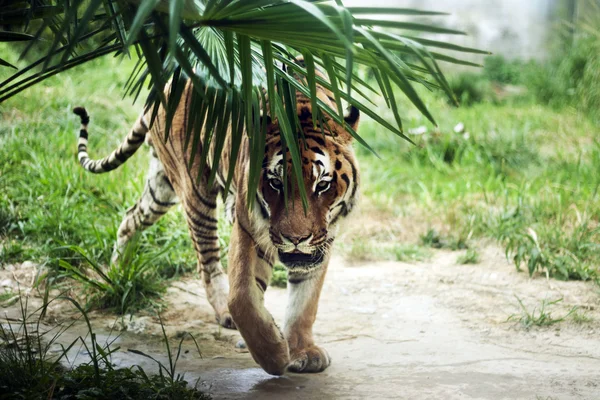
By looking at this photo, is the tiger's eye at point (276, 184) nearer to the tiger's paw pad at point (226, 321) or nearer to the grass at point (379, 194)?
the tiger's paw pad at point (226, 321)

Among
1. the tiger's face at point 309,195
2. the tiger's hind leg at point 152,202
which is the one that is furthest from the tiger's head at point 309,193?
the tiger's hind leg at point 152,202

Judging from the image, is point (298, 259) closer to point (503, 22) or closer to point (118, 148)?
point (118, 148)

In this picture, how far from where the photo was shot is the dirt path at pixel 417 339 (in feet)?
10.4

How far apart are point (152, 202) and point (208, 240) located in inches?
23.1

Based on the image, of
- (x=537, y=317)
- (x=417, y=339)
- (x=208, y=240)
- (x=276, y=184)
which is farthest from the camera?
(x=537, y=317)

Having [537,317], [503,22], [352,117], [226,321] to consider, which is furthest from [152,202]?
[503,22]

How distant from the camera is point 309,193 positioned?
319 cm

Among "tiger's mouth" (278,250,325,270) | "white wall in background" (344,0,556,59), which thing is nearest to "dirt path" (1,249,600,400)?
"tiger's mouth" (278,250,325,270)

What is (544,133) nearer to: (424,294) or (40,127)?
(424,294)

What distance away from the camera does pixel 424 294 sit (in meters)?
4.76

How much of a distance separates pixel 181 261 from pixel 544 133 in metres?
4.98

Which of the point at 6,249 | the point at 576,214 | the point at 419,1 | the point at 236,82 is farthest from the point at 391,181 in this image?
the point at 419,1

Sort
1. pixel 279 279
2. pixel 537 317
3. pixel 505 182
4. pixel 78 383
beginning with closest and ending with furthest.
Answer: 1. pixel 78 383
2. pixel 537 317
3. pixel 279 279
4. pixel 505 182

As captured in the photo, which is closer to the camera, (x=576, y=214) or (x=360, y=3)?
(x=576, y=214)
